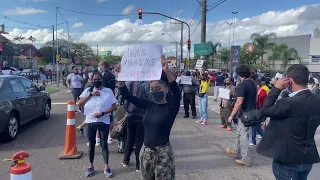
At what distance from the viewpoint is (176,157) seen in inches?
234

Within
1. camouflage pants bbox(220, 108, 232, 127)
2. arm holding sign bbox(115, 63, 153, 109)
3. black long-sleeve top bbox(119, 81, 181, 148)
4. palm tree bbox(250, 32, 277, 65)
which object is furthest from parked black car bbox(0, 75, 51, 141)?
palm tree bbox(250, 32, 277, 65)

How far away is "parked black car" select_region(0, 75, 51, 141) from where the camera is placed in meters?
6.61

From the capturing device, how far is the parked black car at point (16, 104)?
260 inches

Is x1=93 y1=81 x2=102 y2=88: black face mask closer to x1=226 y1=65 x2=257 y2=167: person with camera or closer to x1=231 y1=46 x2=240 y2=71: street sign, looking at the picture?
x1=226 y1=65 x2=257 y2=167: person with camera

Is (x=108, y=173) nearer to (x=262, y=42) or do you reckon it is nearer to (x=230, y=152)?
(x=230, y=152)

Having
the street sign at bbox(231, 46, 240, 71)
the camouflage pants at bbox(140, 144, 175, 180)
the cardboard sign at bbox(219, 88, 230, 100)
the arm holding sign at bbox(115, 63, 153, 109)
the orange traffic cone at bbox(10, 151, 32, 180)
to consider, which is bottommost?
the camouflage pants at bbox(140, 144, 175, 180)

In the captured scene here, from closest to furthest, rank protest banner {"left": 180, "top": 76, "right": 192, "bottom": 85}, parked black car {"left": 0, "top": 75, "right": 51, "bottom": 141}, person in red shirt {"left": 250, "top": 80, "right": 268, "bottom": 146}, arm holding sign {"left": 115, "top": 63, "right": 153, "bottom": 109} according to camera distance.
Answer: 1. arm holding sign {"left": 115, "top": 63, "right": 153, "bottom": 109}
2. parked black car {"left": 0, "top": 75, "right": 51, "bottom": 141}
3. person in red shirt {"left": 250, "top": 80, "right": 268, "bottom": 146}
4. protest banner {"left": 180, "top": 76, "right": 192, "bottom": 85}

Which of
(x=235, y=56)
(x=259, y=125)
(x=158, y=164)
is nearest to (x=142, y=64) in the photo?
(x=158, y=164)

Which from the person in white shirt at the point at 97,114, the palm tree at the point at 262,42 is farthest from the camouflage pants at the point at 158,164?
the palm tree at the point at 262,42

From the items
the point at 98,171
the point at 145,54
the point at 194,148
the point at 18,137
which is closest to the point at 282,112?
the point at 145,54

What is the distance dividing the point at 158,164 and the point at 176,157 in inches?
110

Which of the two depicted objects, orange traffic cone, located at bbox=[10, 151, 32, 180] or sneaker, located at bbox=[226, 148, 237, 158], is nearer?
orange traffic cone, located at bbox=[10, 151, 32, 180]

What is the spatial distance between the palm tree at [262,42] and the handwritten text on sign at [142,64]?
130ft

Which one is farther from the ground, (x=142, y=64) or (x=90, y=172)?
(x=142, y=64)
